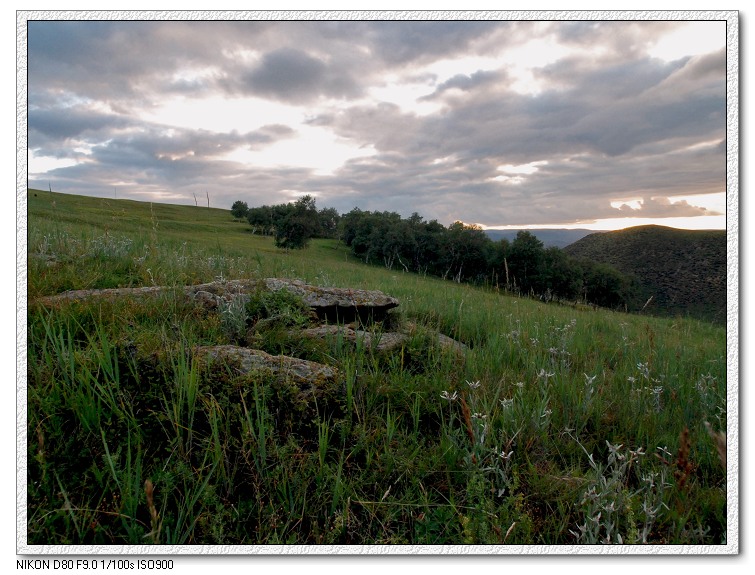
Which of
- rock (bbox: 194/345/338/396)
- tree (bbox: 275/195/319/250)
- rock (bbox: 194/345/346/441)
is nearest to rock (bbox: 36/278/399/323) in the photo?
rock (bbox: 194/345/338/396)

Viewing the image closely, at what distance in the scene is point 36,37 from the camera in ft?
11.1

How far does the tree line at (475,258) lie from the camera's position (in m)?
7.84

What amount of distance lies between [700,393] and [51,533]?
4650 mm

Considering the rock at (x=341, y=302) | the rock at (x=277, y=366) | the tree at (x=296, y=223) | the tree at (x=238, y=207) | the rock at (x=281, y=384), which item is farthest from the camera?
the tree at (x=296, y=223)

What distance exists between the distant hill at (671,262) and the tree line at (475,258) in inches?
22.5

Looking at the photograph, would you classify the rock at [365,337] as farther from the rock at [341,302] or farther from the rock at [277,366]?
the rock at [277,366]

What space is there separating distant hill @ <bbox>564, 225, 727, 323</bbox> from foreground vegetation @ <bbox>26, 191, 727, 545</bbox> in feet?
2.94

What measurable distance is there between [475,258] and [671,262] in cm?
1092

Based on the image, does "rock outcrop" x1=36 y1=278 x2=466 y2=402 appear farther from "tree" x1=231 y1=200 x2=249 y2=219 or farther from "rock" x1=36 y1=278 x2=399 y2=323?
"tree" x1=231 y1=200 x2=249 y2=219

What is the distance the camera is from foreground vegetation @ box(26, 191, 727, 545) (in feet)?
6.97

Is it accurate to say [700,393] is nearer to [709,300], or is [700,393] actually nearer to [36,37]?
[709,300]

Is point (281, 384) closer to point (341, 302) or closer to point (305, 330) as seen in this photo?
point (305, 330)

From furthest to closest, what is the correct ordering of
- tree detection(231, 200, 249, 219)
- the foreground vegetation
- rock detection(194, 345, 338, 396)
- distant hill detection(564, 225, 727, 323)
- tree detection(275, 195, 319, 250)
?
tree detection(275, 195, 319, 250) → tree detection(231, 200, 249, 219) → distant hill detection(564, 225, 727, 323) → rock detection(194, 345, 338, 396) → the foreground vegetation

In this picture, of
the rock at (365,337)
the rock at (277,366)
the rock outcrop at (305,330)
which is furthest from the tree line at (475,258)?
the rock at (277,366)
